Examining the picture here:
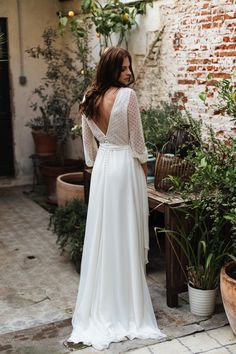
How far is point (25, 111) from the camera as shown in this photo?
8.03m

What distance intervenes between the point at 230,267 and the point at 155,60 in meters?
2.67

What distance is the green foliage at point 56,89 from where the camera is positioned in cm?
710

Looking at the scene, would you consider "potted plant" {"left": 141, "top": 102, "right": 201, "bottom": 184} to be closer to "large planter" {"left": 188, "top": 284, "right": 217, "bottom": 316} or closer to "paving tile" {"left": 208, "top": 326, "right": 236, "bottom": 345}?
"large planter" {"left": 188, "top": 284, "right": 217, "bottom": 316}

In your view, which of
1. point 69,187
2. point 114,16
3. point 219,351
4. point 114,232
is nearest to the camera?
point 219,351

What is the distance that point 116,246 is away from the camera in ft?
12.7

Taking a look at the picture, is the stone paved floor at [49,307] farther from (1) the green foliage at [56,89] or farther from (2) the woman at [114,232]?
(1) the green foliage at [56,89]

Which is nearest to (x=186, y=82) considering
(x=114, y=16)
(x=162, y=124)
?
(x=162, y=124)

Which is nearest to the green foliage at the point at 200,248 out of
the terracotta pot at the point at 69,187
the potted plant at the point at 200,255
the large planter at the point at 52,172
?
the potted plant at the point at 200,255

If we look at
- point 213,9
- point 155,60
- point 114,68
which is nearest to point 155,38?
point 155,60

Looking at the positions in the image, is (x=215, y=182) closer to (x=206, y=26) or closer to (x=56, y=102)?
(x=206, y=26)

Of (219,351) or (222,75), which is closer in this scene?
(219,351)

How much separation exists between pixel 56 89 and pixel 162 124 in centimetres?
275

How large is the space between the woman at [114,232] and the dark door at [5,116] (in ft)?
13.9

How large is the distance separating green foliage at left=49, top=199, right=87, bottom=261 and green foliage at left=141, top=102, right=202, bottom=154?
91 cm
